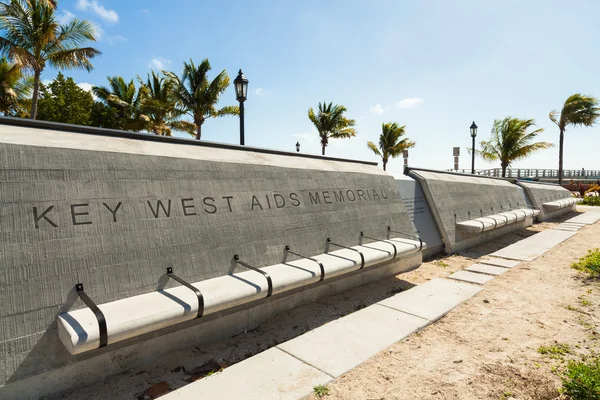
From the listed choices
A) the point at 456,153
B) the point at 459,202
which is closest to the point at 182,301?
the point at 459,202

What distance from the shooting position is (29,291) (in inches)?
105

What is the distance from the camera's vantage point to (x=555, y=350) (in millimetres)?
3541

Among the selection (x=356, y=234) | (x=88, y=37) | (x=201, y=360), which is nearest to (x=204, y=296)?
(x=201, y=360)

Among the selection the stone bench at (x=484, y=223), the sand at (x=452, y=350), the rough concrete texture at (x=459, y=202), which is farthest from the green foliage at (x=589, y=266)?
the rough concrete texture at (x=459, y=202)

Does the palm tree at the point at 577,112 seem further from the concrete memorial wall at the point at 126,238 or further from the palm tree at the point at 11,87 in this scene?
the palm tree at the point at 11,87

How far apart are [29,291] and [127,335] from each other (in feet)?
3.11

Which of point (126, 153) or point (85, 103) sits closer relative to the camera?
point (126, 153)

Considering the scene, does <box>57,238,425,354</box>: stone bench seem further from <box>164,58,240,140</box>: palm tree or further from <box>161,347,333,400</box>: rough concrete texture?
<box>164,58,240,140</box>: palm tree

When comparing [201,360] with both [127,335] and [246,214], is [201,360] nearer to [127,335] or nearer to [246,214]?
[127,335]

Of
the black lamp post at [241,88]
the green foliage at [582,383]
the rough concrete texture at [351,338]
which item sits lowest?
the rough concrete texture at [351,338]

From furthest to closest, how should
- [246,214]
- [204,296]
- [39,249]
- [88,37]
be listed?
1. [88,37]
2. [246,214]
3. [204,296]
4. [39,249]

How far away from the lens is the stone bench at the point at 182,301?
256 centimetres

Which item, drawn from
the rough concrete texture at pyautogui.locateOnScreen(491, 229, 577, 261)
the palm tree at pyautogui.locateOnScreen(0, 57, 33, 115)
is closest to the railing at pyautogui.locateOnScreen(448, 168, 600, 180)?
the rough concrete texture at pyautogui.locateOnScreen(491, 229, 577, 261)

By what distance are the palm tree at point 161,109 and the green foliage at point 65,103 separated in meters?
5.13
